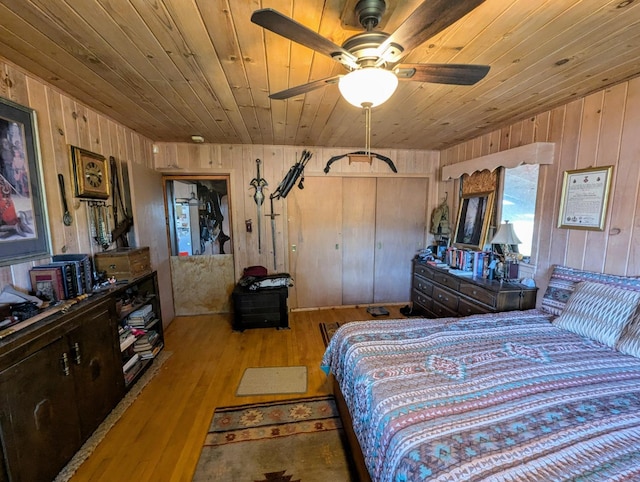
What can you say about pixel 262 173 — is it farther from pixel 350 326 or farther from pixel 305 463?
pixel 305 463

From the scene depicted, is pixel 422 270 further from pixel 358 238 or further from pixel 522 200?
pixel 522 200

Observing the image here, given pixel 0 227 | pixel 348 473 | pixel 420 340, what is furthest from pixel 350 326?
pixel 0 227

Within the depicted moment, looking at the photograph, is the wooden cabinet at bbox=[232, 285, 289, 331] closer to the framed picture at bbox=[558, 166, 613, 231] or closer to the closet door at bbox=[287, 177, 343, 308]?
the closet door at bbox=[287, 177, 343, 308]

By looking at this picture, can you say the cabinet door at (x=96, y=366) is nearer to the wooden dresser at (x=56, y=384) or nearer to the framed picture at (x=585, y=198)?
the wooden dresser at (x=56, y=384)

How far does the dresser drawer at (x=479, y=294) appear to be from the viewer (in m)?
2.41

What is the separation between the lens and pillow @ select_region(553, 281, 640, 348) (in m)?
1.66

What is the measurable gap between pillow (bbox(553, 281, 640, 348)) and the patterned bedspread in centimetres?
9

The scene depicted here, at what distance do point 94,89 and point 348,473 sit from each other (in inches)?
121

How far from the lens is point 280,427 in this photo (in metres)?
1.85

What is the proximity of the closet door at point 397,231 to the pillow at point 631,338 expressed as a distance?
2.56 metres

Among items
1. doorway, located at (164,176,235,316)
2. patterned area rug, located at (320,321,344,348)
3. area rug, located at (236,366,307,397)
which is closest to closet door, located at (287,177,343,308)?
patterned area rug, located at (320,321,344,348)

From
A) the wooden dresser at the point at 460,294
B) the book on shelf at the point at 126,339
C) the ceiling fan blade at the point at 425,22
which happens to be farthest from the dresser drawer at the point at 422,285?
the book on shelf at the point at 126,339

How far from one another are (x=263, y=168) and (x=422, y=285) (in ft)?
8.90

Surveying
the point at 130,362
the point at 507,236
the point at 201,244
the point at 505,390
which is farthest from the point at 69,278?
the point at 507,236
